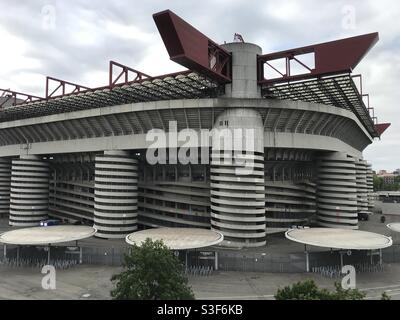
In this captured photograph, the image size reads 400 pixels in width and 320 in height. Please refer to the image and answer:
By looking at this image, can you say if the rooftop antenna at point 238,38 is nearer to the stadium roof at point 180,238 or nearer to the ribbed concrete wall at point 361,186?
the stadium roof at point 180,238

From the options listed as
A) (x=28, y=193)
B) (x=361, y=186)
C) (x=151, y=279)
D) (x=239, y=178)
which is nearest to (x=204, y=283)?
(x=151, y=279)

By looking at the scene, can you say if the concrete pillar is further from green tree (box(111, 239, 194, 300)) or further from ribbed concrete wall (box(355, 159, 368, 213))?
ribbed concrete wall (box(355, 159, 368, 213))

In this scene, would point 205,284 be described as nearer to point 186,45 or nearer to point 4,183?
point 186,45

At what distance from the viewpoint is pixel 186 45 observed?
3625cm

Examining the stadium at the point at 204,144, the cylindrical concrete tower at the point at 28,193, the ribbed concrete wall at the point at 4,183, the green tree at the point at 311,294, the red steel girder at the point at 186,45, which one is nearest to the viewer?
the green tree at the point at 311,294

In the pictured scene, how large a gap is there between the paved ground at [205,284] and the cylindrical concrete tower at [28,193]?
103 ft

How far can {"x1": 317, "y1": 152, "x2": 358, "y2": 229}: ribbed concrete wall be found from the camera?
195ft

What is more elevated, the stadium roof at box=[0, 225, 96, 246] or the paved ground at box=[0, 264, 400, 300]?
the stadium roof at box=[0, 225, 96, 246]

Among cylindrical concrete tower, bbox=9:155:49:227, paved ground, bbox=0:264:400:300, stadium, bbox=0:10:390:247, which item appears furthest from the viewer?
cylindrical concrete tower, bbox=9:155:49:227

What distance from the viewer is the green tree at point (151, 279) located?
22.2 meters

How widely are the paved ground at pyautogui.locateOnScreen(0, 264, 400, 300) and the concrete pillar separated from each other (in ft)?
83.8

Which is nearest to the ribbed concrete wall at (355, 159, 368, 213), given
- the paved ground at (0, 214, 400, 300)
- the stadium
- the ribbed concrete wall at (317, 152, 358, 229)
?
the stadium

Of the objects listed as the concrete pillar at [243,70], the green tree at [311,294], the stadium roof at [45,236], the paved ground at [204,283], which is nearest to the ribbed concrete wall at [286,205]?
the concrete pillar at [243,70]

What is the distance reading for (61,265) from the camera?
41438mm
